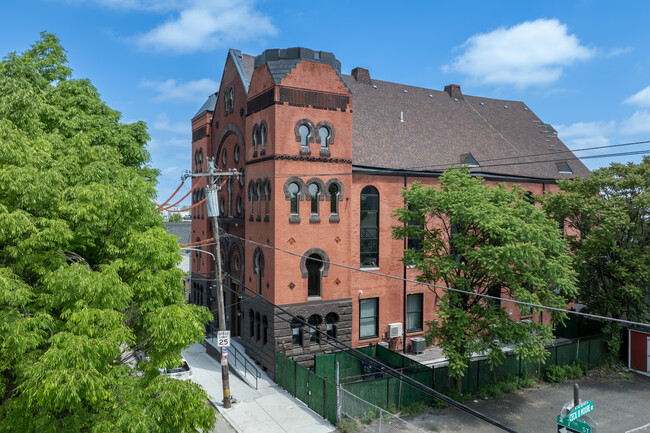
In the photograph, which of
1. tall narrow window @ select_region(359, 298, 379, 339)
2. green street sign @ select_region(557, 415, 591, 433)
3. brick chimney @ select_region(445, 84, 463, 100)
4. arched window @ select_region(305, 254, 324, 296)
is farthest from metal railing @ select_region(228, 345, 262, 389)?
brick chimney @ select_region(445, 84, 463, 100)

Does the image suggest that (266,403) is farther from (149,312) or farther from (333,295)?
(149,312)

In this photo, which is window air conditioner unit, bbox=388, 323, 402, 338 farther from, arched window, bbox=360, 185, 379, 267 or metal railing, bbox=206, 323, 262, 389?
metal railing, bbox=206, 323, 262, 389


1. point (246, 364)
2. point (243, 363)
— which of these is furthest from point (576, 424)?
point (246, 364)

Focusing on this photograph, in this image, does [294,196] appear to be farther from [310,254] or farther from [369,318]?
[369,318]

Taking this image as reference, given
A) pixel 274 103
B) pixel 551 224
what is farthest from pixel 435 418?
pixel 274 103

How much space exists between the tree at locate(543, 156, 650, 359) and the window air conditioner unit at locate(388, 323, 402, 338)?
31.8ft

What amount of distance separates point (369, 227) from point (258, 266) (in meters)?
6.57

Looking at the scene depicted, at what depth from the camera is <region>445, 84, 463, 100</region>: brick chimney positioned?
126 feet

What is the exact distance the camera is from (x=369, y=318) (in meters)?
27.0

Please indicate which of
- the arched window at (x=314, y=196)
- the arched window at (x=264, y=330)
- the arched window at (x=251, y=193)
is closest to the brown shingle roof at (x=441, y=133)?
the arched window at (x=314, y=196)

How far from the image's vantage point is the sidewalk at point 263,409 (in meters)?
18.3

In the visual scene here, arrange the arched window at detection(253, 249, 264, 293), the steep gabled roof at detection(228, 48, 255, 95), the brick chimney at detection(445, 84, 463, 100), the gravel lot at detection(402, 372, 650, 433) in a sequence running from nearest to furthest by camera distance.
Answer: the gravel lot at detection(402, 372, 650, 433) → the arched window at detection(253, 249, 264, 293) → the steep gabled roof at detection(228, 48, 255, 95) → the brick chimney at detection(445, 84, 463, 100)

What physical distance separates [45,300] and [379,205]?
1973cm

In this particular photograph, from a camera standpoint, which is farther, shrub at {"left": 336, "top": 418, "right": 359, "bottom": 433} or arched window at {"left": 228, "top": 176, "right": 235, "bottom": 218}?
arched window at {"left": 228, "top": 176, "right": 235, "bottom": 218}
